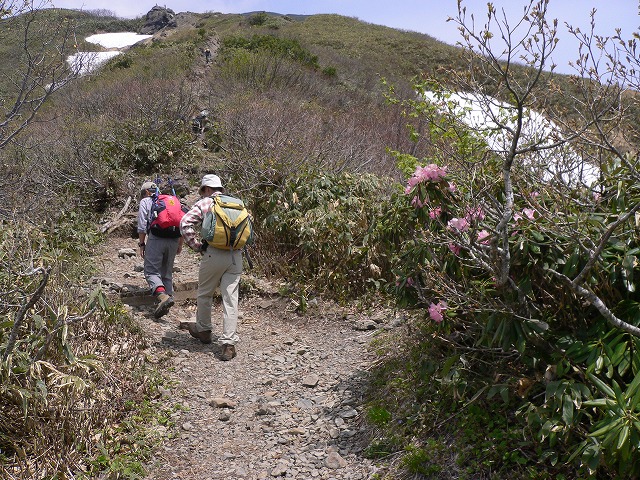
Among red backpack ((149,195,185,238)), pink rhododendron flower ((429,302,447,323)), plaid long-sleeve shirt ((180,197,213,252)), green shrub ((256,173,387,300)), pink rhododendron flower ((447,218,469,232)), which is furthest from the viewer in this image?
green shrub ((256,173,387,300))

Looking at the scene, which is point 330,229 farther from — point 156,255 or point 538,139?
point 538,139

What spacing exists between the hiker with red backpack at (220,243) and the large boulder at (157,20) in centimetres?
5320

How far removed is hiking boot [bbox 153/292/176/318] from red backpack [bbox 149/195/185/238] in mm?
658

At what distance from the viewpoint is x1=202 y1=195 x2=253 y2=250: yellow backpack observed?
5145 millimetres

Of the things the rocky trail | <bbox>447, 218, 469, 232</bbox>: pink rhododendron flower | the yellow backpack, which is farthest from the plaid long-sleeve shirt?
<bbox>447, 218, 469, 232</bbox>: pink rhododendron flower

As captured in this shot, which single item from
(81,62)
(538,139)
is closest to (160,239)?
(81,62)

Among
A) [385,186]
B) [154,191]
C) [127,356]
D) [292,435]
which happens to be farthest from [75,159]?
[292,435]

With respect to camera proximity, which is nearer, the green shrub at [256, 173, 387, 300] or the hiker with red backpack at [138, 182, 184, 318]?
the hiker with red backpack at [138, 182, 184, 318]

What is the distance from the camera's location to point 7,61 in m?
16.7

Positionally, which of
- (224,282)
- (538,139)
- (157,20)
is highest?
(157,20)

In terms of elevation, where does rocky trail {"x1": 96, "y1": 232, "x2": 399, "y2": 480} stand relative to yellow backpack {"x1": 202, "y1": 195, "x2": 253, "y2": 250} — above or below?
below

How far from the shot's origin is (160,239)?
6.08 meters

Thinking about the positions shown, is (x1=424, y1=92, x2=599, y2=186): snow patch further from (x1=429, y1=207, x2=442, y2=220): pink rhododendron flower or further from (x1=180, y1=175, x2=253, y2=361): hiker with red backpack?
(x1=180, y1=175, x2=253, y2=361): hiker with red backpack

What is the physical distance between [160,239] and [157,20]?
181ft
